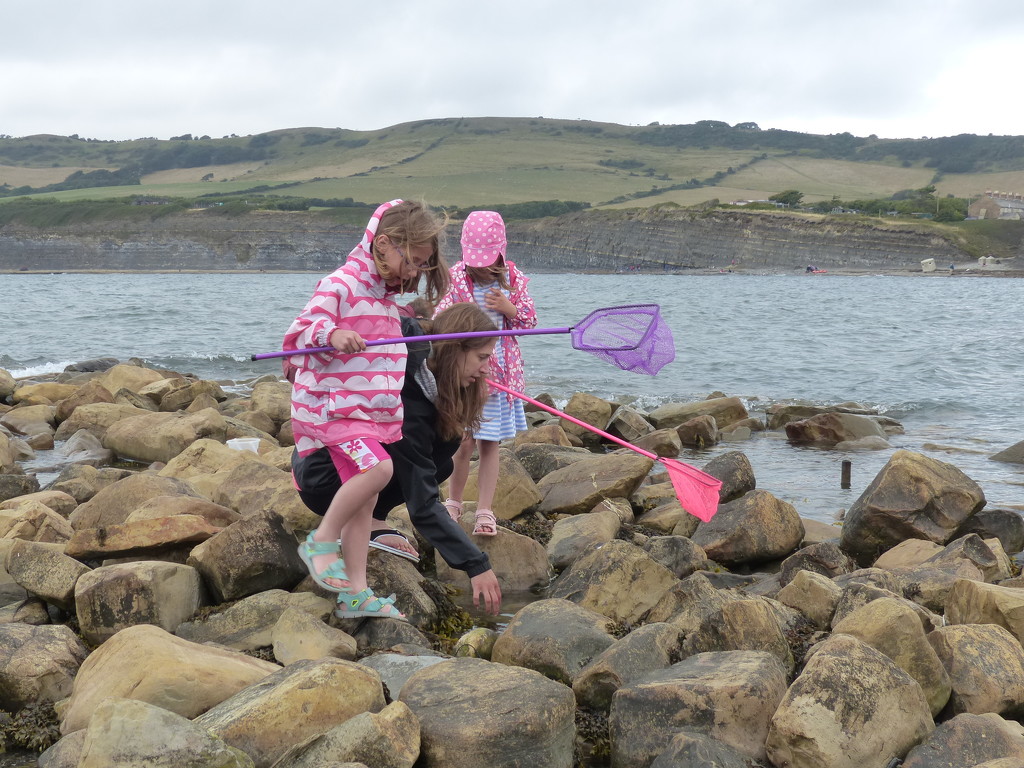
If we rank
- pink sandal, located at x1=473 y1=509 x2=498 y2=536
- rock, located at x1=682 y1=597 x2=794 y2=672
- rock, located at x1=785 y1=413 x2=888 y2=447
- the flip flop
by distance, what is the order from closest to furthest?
rock, located at x1=682 y1=597 x2=794 y2=672 → the flip flop → pink sandal, located at x1=473 y1=509 x2=498 y2=536 → rock, located at x1=785 y1=413 x2=888 y2=447

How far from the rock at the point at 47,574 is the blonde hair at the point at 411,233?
1.82 metres

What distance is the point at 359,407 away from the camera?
3857mm

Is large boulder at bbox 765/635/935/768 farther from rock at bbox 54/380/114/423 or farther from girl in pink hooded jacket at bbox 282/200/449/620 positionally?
rock at bbox 54/380/114/423

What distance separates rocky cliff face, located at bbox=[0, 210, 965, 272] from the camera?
8644 centimetres

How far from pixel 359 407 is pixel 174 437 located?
5.18m

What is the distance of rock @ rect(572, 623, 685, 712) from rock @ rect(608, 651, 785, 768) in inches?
9.2

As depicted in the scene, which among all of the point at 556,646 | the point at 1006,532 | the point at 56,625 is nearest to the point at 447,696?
the point at 556,646

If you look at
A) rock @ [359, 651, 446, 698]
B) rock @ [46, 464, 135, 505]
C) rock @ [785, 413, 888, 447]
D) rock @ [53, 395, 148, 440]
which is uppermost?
rock @ [359, 651, 446, 698]

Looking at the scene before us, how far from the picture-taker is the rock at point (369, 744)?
272 centimetres

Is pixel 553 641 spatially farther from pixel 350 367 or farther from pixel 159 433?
pixel 159 433

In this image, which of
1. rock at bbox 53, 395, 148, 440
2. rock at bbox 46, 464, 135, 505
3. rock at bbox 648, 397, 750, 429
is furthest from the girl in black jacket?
rock at bbox 648, 397, 750, 429

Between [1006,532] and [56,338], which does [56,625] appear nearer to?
[1006,532]

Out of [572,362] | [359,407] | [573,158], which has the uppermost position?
[573,158]

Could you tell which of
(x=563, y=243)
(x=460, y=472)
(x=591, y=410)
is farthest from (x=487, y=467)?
(x=563, y=243)
